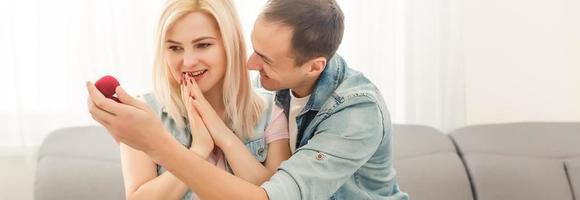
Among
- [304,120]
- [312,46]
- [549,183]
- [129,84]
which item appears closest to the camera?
[312,46]

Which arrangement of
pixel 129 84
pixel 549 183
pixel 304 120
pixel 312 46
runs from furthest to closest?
pixel 129 84
pixel 549 183
pixel 304 120
pixel 312 46

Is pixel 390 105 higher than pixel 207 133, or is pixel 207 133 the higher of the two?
pixel 207 133

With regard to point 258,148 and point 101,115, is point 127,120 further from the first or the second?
point 258,148

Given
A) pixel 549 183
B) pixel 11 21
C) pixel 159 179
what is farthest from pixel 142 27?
pixel 549 183

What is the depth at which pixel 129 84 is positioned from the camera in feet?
8.39

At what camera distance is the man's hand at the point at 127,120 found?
1164mm

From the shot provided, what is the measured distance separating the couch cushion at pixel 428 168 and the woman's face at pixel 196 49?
3.10ft

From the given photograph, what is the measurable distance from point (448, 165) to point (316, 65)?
1.04 m

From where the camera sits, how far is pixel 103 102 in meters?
1.16

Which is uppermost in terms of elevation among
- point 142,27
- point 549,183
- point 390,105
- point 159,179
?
point 142,27

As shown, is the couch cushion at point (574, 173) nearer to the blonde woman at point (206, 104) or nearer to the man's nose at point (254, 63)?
the blonde woman at point (206, 104)

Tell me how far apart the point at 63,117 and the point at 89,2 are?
0.40 metres

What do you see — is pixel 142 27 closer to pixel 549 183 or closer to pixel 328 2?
pixel 328 2

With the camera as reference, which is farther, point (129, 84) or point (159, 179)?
point (129, 84)
